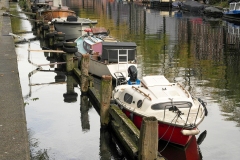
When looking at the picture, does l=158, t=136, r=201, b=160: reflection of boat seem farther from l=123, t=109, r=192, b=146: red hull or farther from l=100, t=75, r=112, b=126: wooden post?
l=100, t=75, r=112, b=126: wooden post

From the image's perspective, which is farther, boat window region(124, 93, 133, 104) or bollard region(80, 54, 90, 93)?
bollard region(80, 54, 90, 93)

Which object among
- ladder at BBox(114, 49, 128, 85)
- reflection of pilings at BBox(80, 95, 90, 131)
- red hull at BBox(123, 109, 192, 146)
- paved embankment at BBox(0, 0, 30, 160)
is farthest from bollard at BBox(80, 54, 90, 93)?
red hull at BBox(123, 109, 192, 146)

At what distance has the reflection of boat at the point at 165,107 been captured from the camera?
48.1 feet

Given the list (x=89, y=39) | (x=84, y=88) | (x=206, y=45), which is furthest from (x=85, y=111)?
(x=206, y=45)

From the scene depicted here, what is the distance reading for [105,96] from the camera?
16.5 metres

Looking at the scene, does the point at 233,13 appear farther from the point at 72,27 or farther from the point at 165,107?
the point at 165,107

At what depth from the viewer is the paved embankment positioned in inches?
456

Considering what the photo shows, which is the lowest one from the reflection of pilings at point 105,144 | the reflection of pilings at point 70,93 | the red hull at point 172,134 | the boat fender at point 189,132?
the reflection of pilings at point 105,144

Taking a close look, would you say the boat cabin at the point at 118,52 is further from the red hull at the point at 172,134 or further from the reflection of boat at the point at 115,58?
the red hull at the point at 172,134

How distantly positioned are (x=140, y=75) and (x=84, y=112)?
8225mm

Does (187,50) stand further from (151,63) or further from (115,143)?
(115,143)

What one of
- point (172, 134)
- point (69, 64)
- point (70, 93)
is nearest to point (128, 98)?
point (172, 134)

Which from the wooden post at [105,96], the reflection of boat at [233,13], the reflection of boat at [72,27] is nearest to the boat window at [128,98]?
the wooden post at [105,96]

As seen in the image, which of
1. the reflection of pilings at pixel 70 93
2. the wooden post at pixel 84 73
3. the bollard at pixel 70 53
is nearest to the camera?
the wooden post at pixel 84 73
